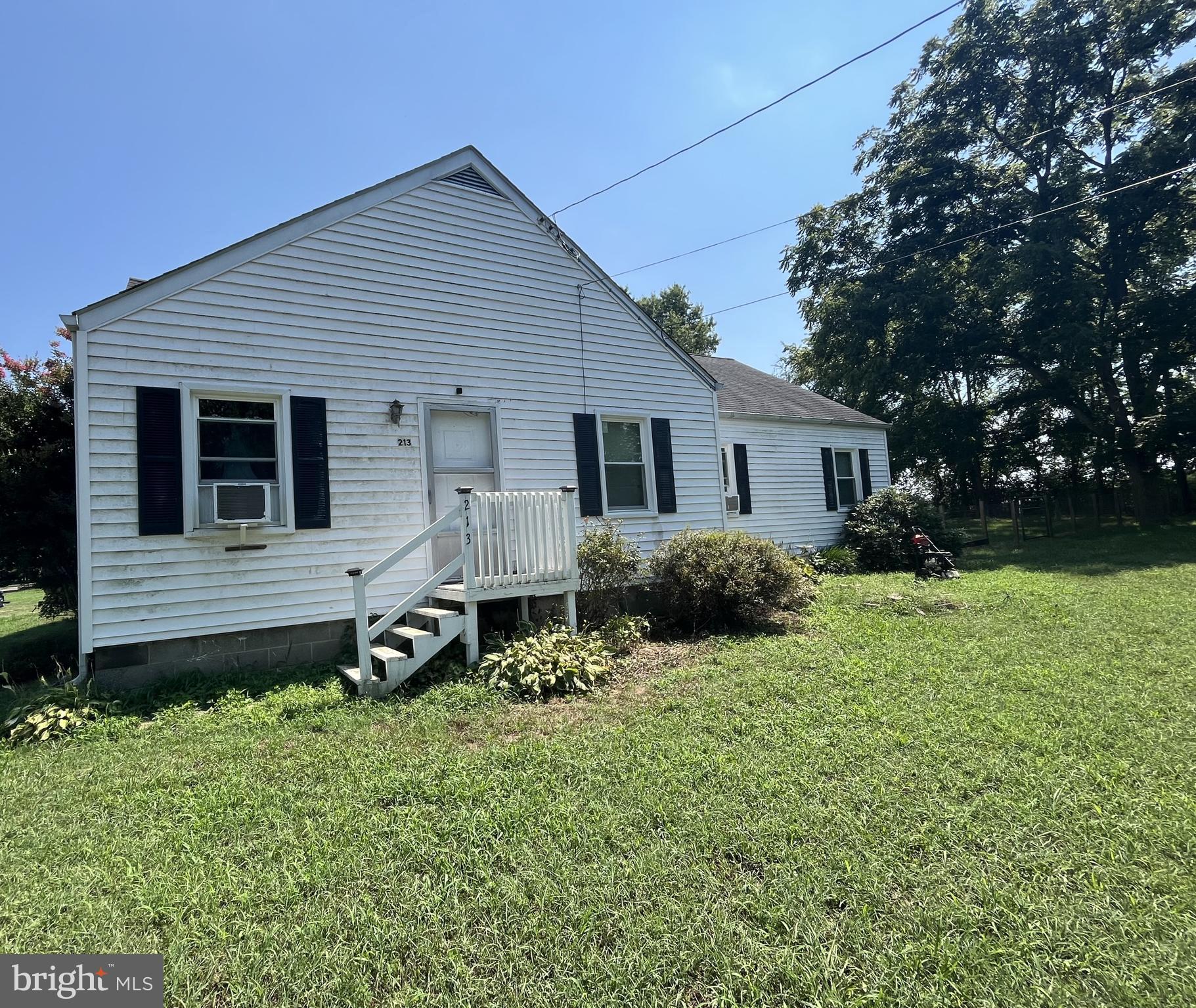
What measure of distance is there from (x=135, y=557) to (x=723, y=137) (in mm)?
9214

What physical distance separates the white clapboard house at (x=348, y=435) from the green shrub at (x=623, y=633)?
0.69 meters

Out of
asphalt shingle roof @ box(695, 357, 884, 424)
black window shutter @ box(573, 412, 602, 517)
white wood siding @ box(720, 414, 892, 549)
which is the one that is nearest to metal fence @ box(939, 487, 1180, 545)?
asphalt shingle roof @ box(695, 357, 884, 424)

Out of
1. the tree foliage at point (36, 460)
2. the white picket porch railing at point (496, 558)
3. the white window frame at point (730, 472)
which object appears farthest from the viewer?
the white window frame at point (730, 472)

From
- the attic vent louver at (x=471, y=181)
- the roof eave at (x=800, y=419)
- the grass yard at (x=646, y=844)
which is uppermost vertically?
the attic vent louver at (x=471, y=181)

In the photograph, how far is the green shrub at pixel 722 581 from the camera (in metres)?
7.48

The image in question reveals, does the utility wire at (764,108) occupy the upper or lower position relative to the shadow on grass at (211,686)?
upper

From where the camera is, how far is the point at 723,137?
8461 millimetres

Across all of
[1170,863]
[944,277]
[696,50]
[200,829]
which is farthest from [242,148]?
[944,277]

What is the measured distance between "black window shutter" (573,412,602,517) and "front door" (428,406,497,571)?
53.4 inches

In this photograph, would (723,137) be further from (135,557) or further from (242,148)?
(135,557)

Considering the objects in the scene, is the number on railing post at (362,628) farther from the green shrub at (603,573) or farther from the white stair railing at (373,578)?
the green shrub at (603,573)

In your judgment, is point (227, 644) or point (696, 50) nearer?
point (227, 644)

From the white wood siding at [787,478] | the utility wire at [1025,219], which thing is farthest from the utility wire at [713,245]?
the white wood siding at [787,478]

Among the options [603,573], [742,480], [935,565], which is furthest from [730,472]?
[603,573]
